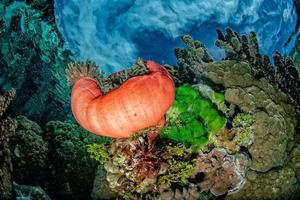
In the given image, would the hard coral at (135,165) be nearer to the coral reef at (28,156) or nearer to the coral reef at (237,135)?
the coral reef at (237,135)

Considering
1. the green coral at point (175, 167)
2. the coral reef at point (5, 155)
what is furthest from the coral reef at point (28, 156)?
the green coral at point (175, 167)

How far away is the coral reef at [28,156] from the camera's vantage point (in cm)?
664

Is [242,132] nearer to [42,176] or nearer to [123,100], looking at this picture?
[123,100]

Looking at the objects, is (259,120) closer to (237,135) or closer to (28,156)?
(237,135)

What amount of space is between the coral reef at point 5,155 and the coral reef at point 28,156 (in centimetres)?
204

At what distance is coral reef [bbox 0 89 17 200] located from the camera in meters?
4.25

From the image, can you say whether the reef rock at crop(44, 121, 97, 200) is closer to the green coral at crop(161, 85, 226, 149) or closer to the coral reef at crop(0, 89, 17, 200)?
the coral reef at crop(0, 89, 17, 200)

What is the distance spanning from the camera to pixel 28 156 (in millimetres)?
6789

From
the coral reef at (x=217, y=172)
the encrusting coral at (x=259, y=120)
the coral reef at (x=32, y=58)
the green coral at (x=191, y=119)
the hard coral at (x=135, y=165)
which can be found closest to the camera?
the hard coral at (x=135, y=165)

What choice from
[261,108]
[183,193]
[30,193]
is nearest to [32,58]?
[30,193]

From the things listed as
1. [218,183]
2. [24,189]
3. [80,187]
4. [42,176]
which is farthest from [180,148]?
[42,176]

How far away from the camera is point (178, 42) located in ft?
47.2

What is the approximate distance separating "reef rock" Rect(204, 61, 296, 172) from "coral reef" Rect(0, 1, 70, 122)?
10329mm

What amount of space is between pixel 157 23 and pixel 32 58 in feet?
22.1
